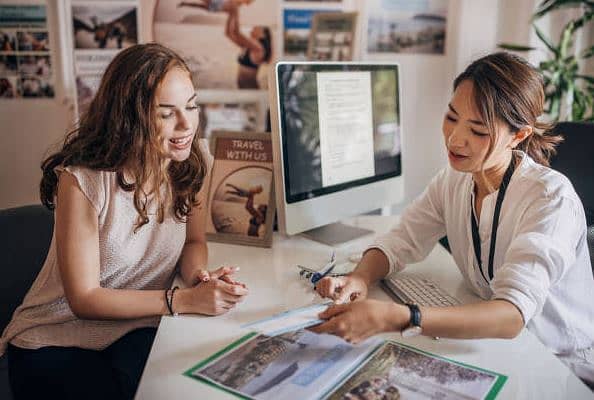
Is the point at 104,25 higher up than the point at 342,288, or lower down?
higher up

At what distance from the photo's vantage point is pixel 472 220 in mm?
1167

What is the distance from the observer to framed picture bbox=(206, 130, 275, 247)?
148 cm

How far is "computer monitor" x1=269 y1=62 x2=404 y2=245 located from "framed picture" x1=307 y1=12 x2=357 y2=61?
67 centimetres

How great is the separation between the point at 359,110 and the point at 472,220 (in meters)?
0.50

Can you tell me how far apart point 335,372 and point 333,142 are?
2.50ft

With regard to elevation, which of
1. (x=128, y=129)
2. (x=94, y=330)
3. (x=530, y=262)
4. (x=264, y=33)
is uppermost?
(x=264, y=33)

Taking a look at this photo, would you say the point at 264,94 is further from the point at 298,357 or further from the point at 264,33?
the point at 298,357

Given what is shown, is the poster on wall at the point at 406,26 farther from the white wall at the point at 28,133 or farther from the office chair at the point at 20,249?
the office chair at the point at 20,249

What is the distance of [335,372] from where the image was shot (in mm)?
807

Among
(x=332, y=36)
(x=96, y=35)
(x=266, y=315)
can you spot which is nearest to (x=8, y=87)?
(x=96, y=35)

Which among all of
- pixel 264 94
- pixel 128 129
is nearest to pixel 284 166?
pixel 128 129

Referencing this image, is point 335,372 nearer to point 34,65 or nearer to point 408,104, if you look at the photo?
point 408,104

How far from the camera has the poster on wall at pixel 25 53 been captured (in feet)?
7.39

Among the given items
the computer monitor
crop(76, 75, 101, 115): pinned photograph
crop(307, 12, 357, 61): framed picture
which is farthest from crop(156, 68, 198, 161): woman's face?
crop(76, 75, 101, 115): pinned photograph
